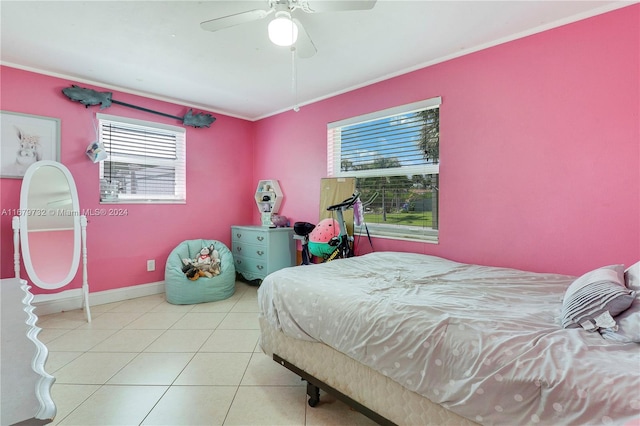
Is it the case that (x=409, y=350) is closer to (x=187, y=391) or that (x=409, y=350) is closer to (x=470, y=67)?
(x=187, y=391)

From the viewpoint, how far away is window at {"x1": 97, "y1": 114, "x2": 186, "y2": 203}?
3229 millimetres

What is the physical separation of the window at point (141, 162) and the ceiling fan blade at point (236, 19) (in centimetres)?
231

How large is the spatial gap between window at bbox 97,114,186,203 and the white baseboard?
1045 mm

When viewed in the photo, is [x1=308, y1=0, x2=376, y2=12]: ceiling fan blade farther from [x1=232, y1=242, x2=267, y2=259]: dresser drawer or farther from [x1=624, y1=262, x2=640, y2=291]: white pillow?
[x1=232, y1=242, x2=267, y2=259]: dresser drawer

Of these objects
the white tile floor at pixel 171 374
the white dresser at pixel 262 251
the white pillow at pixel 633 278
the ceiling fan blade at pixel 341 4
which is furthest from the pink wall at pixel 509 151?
the ceiling fan blade at pixel 341 4

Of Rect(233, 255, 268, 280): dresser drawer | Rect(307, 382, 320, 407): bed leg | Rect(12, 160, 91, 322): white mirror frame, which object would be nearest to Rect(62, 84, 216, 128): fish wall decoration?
Rect(12, 160, 91, 322): white mirror frame

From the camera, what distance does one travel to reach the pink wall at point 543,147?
1774 mm

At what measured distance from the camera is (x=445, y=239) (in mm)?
2508

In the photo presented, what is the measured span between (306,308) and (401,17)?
2.04 metres

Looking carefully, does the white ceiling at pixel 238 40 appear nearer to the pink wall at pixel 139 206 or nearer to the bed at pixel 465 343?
the pink wall at pixel 139 206

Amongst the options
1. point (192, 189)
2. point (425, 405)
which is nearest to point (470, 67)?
point (425, 405)

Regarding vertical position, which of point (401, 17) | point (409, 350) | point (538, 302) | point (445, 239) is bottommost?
point (409, 350)

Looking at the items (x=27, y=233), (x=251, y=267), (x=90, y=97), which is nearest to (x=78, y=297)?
(x=27, y=233)

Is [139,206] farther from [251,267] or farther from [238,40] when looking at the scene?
[238,40]
